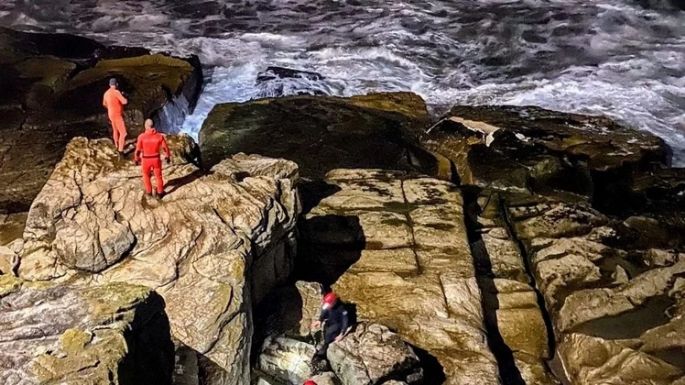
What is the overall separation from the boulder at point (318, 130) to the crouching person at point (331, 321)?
6294mm

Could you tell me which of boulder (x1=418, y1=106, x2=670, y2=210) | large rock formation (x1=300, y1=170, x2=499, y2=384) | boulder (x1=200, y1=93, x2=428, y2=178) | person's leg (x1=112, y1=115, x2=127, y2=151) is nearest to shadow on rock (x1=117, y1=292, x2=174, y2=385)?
large rock formation (x1=300, y1=170, x2=499, y2=384)

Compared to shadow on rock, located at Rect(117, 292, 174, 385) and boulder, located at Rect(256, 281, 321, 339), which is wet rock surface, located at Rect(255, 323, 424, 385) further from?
shadow on rock, located at Rect(117, 292, 174, 385)

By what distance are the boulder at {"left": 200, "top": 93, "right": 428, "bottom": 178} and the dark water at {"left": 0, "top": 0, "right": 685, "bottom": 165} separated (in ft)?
5.34

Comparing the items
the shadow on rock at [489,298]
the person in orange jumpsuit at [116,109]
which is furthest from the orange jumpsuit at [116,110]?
the shadow on rock at [489,298]

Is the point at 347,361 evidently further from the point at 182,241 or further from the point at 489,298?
the point at 489,298

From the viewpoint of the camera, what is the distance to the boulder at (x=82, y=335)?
7.76 meters


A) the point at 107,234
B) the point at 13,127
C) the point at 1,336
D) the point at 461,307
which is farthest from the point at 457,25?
the point at 1,336

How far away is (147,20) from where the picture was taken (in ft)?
97.7

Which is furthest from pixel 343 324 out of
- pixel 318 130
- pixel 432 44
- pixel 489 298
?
pixel 432 44

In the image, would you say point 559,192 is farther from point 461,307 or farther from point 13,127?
point 13,127

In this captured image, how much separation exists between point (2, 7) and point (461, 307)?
2583 centimetres

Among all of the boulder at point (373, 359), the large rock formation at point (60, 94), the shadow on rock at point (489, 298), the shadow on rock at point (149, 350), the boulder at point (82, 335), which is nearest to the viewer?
the boulder at point (82, 335)

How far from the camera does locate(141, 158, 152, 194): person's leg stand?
468 inches

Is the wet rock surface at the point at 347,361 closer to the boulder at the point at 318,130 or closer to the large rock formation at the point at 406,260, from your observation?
the large rock formation at the point at 406,260
